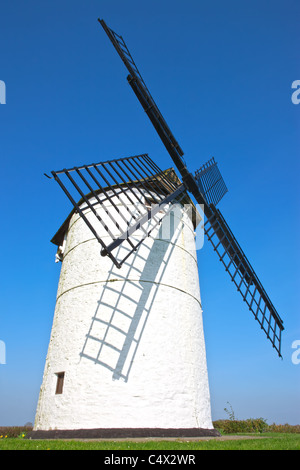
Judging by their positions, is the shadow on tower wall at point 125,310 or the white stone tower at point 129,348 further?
the shadow on tower wall at point 125,310

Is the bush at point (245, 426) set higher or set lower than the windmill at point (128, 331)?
lower

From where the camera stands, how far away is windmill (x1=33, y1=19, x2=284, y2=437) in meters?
7.25

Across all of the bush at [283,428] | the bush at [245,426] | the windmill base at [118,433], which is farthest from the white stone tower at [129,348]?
the bush at [283,428]

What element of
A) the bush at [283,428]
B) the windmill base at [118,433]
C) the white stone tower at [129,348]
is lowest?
the bush at [283,428]

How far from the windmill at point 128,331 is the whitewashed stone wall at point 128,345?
0.03m

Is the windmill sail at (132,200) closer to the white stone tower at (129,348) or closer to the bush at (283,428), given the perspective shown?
the white stone tower at (129,348)

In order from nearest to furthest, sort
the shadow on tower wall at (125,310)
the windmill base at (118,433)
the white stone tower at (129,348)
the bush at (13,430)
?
the windmill base at (118,433) < the white stone tower at (129,348) < the shadow on tower wall at (125,310) < the bush at (13,430)

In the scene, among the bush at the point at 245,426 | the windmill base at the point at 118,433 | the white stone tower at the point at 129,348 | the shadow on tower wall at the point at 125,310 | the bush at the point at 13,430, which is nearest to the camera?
the windmill base at the point at 118,433

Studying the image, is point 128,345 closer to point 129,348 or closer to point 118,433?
point 129,348

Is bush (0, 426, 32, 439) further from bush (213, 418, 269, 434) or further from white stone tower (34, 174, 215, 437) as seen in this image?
bush (213, 418, 269, 434)

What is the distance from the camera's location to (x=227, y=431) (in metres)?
14.8

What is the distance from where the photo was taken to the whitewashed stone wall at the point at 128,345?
7402mm
